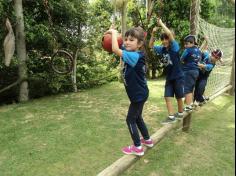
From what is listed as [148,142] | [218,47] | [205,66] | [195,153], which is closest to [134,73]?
[148,142]

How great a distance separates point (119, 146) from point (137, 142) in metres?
1.59

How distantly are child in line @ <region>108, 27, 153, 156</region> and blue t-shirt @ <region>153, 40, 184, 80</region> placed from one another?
3.43 ft

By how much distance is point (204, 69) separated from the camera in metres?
5.56

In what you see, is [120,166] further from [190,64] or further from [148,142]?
[190,64]

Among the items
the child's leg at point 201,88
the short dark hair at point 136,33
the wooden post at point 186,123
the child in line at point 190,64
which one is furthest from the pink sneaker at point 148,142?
the child's leg at point 201,88

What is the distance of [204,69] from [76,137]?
7.56 ft

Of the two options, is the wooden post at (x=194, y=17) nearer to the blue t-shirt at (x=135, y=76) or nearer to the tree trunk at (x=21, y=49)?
the blue t-shirt at (x=135, y=76)

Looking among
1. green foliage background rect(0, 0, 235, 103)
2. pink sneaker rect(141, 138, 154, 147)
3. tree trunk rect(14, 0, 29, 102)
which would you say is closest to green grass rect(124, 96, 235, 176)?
pink sneaker rect(141, 138, 154, 147)

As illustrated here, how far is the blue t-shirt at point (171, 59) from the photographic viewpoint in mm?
4309

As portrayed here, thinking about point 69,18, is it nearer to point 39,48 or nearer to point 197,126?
point 39,48

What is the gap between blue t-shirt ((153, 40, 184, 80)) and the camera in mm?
4309

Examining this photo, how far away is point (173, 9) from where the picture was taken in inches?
476

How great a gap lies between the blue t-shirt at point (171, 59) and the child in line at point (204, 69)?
3.89ft

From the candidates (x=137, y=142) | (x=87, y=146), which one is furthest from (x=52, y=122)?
(x=137, y=142)
